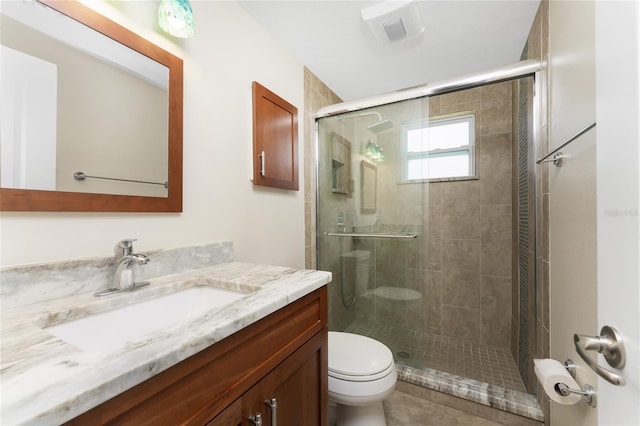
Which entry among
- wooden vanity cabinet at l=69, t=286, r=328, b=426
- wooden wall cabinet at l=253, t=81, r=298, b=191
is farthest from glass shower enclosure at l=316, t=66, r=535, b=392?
wooden vanity cabinet at l=69, t=286, r=328, b=426

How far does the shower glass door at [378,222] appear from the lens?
173 cm

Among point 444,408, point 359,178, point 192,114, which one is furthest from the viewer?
point 359,178

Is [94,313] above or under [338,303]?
above

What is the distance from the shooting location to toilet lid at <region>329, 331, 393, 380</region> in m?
1.15

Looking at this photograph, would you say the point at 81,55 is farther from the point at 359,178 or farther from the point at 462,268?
the point at 462,268

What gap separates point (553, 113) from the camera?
112 centimetres

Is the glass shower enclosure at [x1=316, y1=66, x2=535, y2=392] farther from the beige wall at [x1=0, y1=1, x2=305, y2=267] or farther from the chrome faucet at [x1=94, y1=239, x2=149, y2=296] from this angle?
the chrome faucet at [x1=94, y1=239, x2=149, y2=296]

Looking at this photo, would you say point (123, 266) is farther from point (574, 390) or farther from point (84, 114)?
A: point (574, 390)

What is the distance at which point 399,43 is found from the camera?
1582 mm

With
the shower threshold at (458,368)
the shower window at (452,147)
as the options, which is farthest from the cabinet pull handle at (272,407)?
the shower window at (452,147)

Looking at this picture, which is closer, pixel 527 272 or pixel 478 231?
pixel 527 272

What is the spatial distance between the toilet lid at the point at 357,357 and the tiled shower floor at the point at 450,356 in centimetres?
57

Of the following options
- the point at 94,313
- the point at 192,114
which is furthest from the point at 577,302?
the point at 192,114

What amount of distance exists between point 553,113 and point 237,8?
5.25 feet
